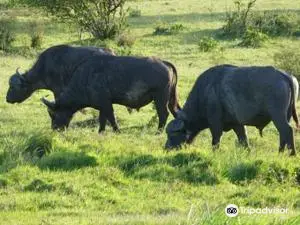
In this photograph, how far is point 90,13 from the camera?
99.9 feet

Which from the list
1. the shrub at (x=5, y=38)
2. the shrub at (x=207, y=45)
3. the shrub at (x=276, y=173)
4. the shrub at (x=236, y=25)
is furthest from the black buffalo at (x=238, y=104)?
the shrub at (x=236, y=25)

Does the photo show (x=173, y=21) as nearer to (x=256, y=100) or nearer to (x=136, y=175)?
(x=256, y=100)

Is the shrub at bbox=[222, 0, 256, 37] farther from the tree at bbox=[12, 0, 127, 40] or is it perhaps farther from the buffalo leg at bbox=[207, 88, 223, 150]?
the buffalo leg at bbox=[207, 88, 223, 150]

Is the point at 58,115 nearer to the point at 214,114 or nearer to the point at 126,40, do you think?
the point at 214,114

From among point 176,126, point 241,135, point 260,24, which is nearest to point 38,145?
point 176,126

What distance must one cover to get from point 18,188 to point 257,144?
Result: 6.10 m

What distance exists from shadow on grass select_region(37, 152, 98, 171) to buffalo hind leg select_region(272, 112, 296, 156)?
340 centimetres

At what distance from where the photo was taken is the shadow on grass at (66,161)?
1088 centimetres

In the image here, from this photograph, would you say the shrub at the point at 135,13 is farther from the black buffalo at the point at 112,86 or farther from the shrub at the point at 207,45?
the black buffalo at the point at 112,86

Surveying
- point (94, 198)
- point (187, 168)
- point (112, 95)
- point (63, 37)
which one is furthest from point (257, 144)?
point (63, 37)

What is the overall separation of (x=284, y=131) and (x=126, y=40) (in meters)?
16.9

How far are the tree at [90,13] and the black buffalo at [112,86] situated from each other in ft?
45.8

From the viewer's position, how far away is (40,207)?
8.97 metres

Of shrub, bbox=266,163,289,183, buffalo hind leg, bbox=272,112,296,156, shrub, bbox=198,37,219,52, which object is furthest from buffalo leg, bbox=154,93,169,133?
shrub, bbox=198,37,219,52
